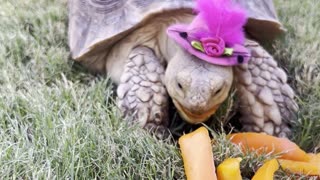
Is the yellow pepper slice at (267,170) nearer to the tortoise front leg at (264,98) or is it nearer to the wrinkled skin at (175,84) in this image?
the wrinkled skin at (175,84)

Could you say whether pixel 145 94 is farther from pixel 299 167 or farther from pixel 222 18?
pixel 299 167

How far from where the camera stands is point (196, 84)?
1.33 m

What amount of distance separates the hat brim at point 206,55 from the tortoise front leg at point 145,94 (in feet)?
0.69

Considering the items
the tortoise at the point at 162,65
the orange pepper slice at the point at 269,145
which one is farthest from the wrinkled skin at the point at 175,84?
the orange pepper slice at the point at 269,145

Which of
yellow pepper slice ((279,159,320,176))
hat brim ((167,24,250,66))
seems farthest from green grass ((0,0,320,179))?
hat brim ((167,24,250,66))

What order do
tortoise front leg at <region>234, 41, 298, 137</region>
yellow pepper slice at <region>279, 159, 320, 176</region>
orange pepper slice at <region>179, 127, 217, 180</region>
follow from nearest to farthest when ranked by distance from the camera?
orange pepper slice at <region>179, 127, 217, 180</region> < yellow pepper slice at <region>279, 159, 320, 176</region> < tortoise front leg at <region>234, 41, 298, 137</region>

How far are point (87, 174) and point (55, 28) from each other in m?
0.92

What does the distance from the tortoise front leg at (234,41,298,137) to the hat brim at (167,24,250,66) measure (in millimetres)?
177

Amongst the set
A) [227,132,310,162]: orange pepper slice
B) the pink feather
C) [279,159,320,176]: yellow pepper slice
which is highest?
the pink feather

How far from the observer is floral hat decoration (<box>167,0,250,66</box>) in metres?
1.38

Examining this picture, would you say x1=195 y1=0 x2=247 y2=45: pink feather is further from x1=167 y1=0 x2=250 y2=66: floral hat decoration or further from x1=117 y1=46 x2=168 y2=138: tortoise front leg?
x1=117 y1=46 x2=168 y2=138: tortoise front leg

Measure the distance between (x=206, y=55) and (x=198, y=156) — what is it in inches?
10.8

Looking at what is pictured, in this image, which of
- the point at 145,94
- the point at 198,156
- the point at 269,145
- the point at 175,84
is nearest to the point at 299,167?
the point at 269,145

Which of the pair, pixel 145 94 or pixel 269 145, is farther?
pixel 145 94
